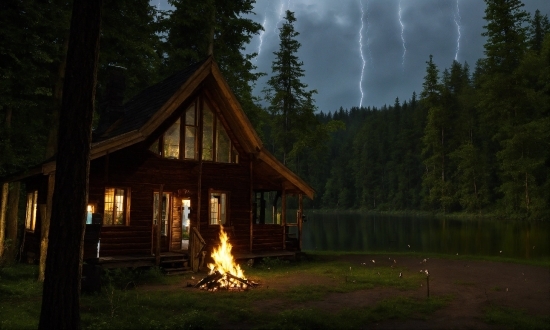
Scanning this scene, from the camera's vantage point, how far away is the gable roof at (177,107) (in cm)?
1669

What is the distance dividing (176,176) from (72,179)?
1146cm

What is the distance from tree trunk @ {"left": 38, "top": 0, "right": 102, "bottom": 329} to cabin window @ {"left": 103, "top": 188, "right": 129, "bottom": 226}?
10028 mm

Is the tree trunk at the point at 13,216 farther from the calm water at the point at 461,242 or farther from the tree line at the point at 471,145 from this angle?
the tree line at the point at 471,145

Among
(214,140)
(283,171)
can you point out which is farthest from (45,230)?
(283,171)

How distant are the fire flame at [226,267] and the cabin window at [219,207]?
54 cm

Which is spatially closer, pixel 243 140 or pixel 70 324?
pixel 70 324

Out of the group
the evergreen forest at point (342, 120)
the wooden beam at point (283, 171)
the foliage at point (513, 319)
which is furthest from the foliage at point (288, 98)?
the foliage at point (513, 319)

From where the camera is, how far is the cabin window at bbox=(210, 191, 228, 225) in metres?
20.4

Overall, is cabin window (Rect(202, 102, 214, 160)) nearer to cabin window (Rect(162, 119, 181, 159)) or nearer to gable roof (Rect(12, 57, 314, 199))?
gable roof (Rect(12, 57, 314, 199))

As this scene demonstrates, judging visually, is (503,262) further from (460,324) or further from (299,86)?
(299,86)

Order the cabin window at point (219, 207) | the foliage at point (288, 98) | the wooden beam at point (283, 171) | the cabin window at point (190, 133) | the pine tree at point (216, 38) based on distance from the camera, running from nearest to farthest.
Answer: the cabin window at point (190, 133) < the cabin window at point (219, 207) < the wooden beam at point (283, 171) < the pine tree at point (216, 38) < the foliage at point (288, 98)

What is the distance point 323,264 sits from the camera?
20.7 m

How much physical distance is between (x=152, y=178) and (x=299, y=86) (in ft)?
85.0

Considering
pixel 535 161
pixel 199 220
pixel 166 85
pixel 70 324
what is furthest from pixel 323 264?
pixel 535 161
